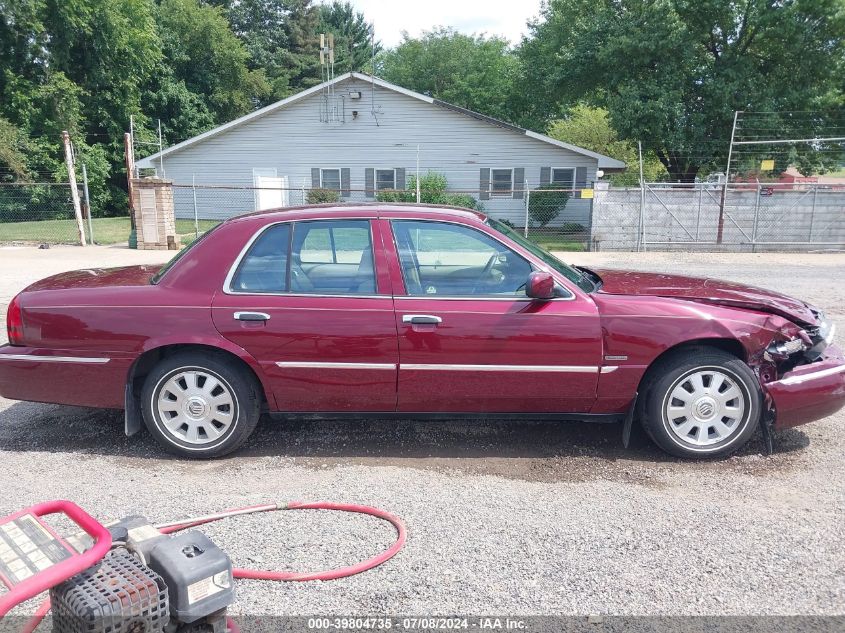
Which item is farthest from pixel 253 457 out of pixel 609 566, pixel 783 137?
pixel 783 137

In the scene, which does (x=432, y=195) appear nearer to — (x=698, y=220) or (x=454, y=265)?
(x=698, y=220)

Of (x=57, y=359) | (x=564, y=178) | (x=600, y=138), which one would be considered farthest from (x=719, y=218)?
(x=57, y=359)

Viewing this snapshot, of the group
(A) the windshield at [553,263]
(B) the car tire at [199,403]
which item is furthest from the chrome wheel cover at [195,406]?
(A) the windshield at [553,263]

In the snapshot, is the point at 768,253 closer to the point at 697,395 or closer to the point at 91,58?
the point at 697,395

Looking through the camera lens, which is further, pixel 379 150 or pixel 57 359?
pixel 379 150

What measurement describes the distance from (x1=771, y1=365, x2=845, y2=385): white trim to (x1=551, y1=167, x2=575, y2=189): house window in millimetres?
22176

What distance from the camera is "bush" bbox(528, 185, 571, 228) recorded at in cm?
2434

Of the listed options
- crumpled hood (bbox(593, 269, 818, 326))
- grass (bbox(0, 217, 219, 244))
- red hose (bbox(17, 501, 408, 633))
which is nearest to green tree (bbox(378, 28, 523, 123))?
grass (bbox(0, 217, 219, 244))

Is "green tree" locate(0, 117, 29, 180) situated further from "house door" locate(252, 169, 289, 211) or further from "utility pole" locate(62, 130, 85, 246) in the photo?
"utility pole" locate(62, 130, 85, 246)

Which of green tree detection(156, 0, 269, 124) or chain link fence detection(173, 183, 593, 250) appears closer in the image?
chain link fence detection(173, 183, 593, 250)

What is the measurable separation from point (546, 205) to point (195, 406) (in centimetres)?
2158

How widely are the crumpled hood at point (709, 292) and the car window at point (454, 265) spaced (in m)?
0.63

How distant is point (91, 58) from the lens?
34625 mm

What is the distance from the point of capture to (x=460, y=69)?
50062 mm
